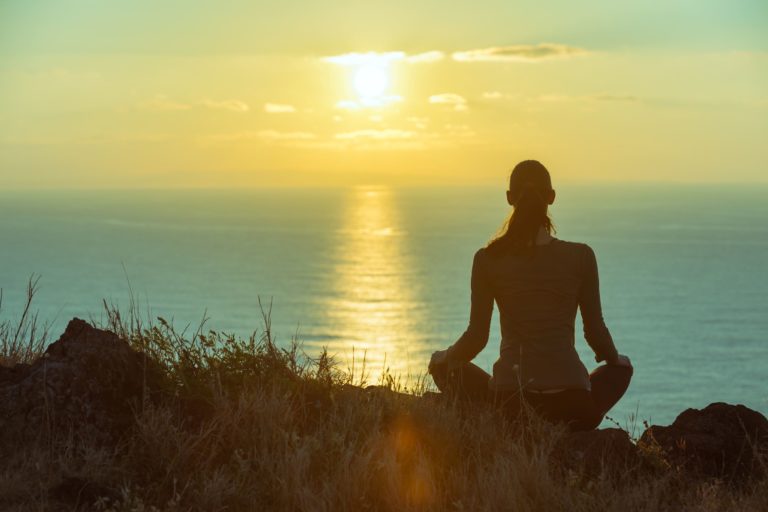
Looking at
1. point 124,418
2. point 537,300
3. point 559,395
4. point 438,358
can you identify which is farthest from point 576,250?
point 124,418

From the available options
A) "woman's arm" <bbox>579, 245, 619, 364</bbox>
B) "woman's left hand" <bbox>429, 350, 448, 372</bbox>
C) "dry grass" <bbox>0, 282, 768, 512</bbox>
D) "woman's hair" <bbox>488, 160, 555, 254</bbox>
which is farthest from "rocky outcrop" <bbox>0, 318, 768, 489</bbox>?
"woman's hair" <bbox>488, 160, 555, 254</bbox>

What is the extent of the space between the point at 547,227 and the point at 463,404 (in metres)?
1.51

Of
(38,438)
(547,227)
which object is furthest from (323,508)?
(547,227)

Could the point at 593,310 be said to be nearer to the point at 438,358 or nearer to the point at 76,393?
the point at 438,358

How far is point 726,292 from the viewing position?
612ft

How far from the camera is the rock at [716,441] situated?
5.86 metres

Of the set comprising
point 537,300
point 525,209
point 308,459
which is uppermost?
point 525,209

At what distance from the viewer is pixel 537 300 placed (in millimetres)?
6535

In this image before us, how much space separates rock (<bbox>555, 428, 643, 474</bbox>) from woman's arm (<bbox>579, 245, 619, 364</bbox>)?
3.21 feet

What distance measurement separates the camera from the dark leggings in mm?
6543

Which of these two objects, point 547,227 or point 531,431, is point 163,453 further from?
point 547,227

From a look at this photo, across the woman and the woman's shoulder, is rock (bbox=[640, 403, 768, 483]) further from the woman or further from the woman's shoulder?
the woman's shoulder

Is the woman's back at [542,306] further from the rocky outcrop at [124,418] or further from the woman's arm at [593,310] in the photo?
the rocky outcrop at [124,418]

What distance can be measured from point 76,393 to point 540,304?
3.28 m
